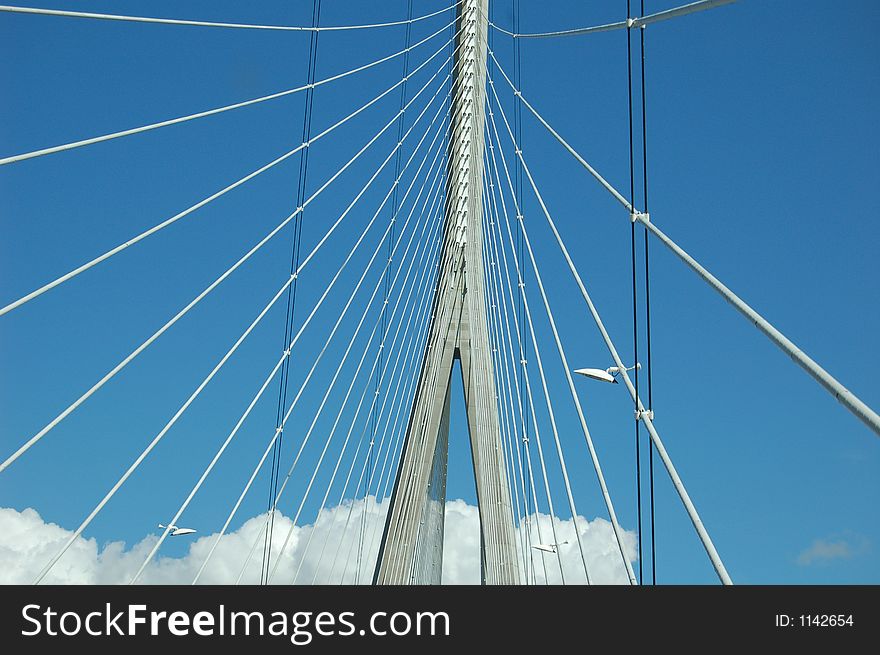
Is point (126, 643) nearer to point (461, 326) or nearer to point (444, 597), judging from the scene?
point (444, 597)

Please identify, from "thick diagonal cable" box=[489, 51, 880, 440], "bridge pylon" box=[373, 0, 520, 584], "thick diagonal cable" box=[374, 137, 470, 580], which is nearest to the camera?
"thick diagonal cable" box=[489, 51, 880, 440]

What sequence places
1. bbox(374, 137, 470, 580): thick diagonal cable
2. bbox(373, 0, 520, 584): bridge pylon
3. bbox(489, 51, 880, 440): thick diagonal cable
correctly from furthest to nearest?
bbox(374, 137, 470, 580): thick diagonal cable
bbox(373, 0, 520, 584): bridge pylon
bbox(489, 51, 880, 440): thick diagonal cable

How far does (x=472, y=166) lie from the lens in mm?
16750

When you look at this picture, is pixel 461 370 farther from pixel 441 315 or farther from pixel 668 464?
pixel 668 464

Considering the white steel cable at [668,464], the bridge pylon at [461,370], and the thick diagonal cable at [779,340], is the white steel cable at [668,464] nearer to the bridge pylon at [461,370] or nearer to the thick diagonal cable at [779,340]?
the thick diagonal cable at [779,340]

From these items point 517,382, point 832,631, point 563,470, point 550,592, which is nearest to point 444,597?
point 550,592

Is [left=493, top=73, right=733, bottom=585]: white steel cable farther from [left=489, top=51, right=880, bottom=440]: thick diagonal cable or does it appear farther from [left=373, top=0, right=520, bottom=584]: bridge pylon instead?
[left=373, top=0, right=520, bottom=584]: bridge pylon

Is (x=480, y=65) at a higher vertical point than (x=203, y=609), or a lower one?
higher

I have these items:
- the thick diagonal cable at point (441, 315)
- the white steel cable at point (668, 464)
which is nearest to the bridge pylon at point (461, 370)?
the thick diagonal cable at point (441, 315)

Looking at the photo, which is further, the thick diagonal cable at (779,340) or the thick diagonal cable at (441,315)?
the thick diagonal cable at (441,315)

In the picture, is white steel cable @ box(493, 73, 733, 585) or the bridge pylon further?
the bridge pylon

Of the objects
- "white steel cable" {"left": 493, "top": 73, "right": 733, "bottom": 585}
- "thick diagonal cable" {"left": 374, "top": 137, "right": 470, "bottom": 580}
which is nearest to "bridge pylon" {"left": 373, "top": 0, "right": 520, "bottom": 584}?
"thick diagonal cable" {"left": 374, "top": 137, "right": 470, "bottom": 580}

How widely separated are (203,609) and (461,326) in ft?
42.6

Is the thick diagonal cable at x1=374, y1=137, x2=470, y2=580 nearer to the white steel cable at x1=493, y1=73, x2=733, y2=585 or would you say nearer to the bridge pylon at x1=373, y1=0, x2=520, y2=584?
the bridge pylon at x1=373, y1=0, x2=520, y2=584
